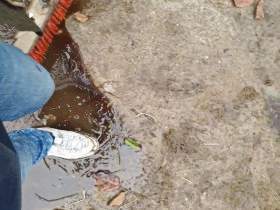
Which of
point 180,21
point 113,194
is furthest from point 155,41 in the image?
point 113,194

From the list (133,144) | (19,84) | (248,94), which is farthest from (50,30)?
Answer: (248,94)

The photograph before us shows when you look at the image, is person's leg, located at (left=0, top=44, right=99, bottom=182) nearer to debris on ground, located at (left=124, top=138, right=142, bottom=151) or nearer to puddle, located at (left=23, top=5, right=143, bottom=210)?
puddle, located at (left=23, top=5, right=143, bottom=210)

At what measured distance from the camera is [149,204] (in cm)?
261

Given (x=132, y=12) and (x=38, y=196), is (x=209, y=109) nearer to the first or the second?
(x=132, y=12)

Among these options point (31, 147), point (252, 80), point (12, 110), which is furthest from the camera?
point (252, 80)

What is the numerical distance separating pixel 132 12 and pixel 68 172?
916 millimetres

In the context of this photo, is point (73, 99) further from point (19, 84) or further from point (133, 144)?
point (19, 84)

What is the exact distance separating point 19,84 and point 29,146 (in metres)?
0.39

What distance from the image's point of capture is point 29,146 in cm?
216

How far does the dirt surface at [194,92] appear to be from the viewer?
8.37 feet

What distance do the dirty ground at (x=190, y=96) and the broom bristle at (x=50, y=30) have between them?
0.23ft

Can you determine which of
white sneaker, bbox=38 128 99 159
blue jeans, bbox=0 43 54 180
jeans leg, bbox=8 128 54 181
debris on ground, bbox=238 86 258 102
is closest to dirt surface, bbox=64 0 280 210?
debris on ground, bbox=238 86 258 102

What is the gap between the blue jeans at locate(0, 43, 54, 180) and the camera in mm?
1825

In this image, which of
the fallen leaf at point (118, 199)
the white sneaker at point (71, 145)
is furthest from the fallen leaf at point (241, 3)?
the fallen leaf at point (118, 199)
